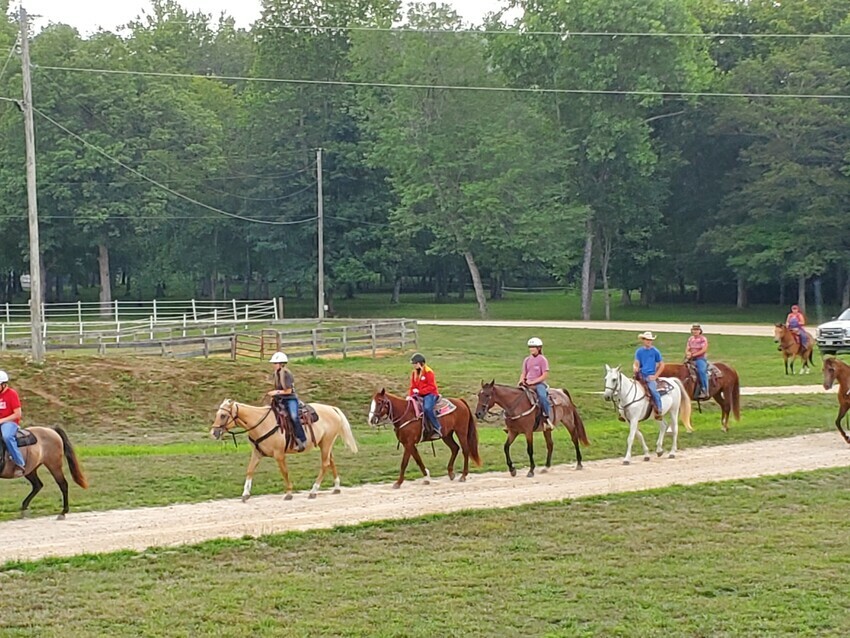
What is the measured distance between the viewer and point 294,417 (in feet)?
50.2

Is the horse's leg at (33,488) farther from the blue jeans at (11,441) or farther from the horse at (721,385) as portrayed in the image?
the horse at (721,385)

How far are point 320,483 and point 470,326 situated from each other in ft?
122

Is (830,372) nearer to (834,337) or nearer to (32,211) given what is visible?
(32,211)

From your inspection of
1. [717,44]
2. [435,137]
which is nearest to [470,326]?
[435,137]

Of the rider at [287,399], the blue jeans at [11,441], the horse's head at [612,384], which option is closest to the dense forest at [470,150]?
the horse's head at [612,384]

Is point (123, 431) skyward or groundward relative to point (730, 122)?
groundward

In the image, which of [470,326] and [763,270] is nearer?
[470,326]

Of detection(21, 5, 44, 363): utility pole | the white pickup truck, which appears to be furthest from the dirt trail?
the white pickup truck

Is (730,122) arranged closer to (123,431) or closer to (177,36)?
(123,431)

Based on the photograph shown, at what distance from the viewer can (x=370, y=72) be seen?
224 feet

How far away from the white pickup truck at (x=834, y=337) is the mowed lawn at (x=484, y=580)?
1047 inches

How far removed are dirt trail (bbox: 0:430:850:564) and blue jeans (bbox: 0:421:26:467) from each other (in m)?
0.81

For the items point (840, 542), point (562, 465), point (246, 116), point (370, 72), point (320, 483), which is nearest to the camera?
point (840, 542)

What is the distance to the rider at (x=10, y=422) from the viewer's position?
45.1 feet
